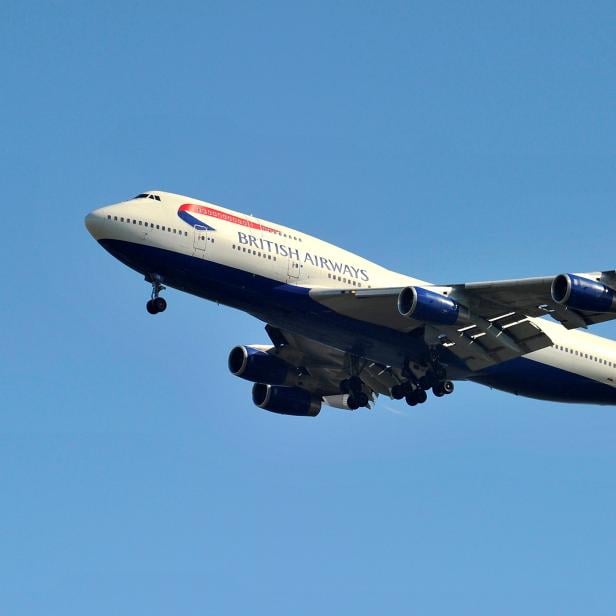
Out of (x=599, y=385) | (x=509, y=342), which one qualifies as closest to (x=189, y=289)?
(x=509, y=342)

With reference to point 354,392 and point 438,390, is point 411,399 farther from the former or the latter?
point 354,392

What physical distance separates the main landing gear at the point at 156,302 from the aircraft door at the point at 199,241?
7.24ft

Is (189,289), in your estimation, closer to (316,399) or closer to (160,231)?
(160,231)

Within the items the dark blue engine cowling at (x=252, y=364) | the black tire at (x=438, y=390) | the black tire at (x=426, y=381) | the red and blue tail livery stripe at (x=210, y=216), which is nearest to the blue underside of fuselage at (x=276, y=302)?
the black tire at (x=426, y=381)

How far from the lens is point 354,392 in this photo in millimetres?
66625

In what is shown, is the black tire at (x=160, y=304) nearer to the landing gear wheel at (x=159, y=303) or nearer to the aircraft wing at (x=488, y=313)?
the landing gear wheel at (x=159, y=303)

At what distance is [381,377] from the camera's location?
6731 cm

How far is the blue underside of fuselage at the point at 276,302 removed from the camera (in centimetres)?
5847

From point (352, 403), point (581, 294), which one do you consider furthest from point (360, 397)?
point (581, 294)

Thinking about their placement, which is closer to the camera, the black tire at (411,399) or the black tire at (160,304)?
the black tire at (160,304)

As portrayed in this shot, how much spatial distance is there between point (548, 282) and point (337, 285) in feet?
29.9

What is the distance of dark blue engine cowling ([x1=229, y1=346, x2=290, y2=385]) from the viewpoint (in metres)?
66.9

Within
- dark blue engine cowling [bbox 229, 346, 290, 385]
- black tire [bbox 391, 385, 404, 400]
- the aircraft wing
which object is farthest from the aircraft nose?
black tire [bbox 391, 385, 404, 400]

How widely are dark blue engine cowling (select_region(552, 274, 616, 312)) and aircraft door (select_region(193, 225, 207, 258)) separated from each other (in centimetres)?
1386
